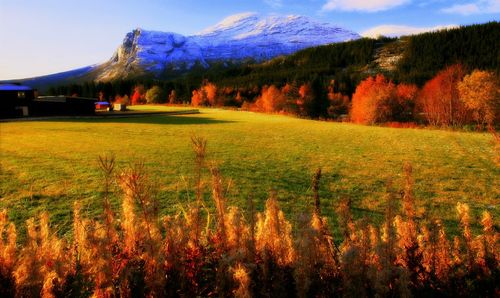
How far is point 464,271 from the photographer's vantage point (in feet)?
19.0

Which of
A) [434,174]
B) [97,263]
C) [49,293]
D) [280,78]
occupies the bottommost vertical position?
[434,174]

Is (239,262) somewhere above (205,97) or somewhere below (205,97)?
below

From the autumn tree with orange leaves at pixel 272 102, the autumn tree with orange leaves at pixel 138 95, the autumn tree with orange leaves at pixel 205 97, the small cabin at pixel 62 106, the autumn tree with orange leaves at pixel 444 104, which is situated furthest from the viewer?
the autumn tree with orange leaves at pixel 138 95

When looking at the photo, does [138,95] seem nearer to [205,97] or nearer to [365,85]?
[205,97]

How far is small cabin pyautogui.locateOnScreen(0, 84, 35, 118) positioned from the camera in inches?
2226

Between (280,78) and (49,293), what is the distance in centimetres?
14220

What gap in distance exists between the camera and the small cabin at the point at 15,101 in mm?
56531

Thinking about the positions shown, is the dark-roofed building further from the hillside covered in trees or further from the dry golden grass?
the dry golden grass

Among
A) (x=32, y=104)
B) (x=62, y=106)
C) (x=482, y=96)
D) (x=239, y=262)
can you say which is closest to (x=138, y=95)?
(x=62, y=106)

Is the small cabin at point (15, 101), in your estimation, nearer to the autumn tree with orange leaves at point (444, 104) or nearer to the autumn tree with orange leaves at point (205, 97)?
the autumn tree with orange leaves at point (205, 97)

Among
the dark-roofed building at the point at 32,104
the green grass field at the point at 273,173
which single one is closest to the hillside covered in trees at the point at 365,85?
the green grass field at the point at 273,173

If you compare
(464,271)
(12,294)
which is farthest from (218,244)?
(464,271)

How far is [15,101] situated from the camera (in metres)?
57.8

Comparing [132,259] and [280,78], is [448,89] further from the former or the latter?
[132,259]
